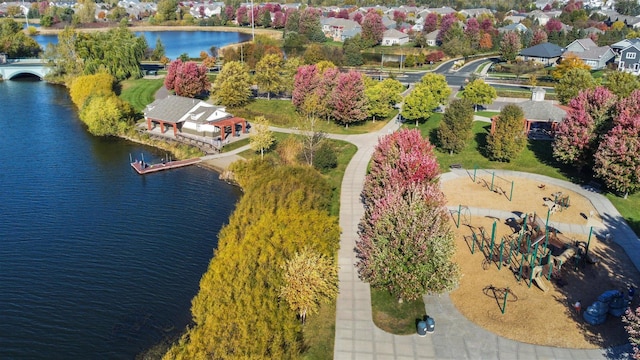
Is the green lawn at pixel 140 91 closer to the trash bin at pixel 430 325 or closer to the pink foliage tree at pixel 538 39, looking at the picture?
the trash bin at pixel 430 325

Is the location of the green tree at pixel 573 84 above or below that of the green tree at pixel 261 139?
above

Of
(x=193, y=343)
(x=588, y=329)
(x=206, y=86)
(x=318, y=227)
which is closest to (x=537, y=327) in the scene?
(x=588, y=329)

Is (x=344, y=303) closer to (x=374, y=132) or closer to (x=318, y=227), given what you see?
(x=318, y=227)

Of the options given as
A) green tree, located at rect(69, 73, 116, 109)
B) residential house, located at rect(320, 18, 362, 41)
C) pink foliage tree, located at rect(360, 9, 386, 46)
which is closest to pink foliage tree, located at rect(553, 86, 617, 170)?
green tree, located at rect(69, 73, 116, 109)

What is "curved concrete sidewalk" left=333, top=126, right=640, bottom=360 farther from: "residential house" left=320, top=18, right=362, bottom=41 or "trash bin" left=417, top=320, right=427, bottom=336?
"residential house" left=320, top=18, right=362, bottom=41

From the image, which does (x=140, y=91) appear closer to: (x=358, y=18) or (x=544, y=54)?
(x=544, y=54)

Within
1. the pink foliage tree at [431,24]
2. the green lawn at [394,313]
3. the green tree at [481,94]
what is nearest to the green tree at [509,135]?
the green tree at [481,94]
